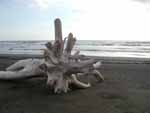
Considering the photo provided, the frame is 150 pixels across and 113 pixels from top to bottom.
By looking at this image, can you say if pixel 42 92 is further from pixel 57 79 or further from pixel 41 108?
pixel 41 108

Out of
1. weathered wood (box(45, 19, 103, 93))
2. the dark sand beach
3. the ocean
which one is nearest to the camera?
the dark sand beach

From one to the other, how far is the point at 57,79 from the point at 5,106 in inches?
44.2

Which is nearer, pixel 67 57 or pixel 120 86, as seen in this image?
pixel 67 57

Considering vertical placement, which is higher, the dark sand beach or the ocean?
the dark sand beach

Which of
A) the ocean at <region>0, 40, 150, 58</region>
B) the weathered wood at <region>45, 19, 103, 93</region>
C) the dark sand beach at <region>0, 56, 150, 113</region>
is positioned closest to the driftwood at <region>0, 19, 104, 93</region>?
the weathered wood at <region>45, 19, 103, 93</region>

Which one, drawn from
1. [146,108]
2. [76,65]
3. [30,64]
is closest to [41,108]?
[76,65]

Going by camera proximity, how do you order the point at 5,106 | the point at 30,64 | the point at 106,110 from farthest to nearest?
the point at 30,64 → the point at 5,106 → the point at 106,110

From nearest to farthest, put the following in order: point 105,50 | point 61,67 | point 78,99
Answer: point 78,99 → point 61,67 → point 105,50

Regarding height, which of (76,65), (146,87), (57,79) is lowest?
(146,87)

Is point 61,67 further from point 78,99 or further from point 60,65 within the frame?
point 78,99

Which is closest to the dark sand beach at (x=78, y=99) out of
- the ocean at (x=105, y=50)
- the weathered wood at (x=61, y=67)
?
the weathered wood at (x=61, y=67)

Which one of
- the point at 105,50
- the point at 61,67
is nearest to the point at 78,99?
the point at 61,67

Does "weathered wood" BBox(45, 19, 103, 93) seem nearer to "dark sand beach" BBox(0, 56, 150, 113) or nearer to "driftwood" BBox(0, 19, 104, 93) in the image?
"driftwood" BBox(0, 19, 104, 93)

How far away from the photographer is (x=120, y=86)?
16.5 feet
